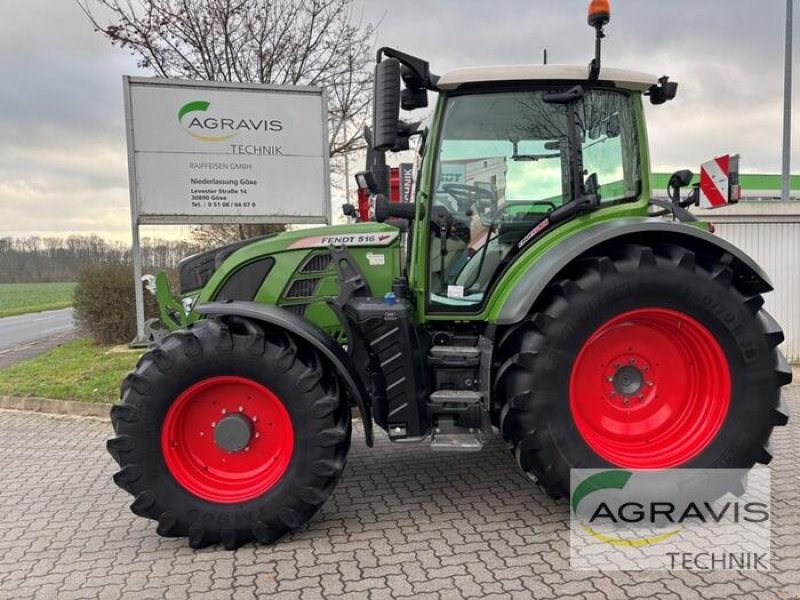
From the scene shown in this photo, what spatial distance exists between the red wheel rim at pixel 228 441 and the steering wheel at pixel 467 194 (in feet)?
4.87

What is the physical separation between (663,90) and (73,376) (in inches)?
289

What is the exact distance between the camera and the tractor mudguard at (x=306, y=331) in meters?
3.13

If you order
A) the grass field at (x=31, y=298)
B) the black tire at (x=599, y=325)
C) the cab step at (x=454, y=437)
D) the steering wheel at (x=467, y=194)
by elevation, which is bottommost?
the grass field at (x=31, y=298)

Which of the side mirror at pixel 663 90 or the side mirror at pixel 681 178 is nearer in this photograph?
the side mirror at pixel 663 90

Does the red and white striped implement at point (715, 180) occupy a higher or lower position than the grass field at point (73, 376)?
higher

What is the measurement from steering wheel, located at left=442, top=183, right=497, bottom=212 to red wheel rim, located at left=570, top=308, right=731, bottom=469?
38.7 inches

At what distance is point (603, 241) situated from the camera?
3.20 m

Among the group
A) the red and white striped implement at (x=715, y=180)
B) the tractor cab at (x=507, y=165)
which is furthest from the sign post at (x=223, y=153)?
the tractor cab at (x=507, y=165)

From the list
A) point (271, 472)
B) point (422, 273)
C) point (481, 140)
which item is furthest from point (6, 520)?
point (481, 140)

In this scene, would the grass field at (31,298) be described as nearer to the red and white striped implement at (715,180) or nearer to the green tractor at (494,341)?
the green tractor at (494,341)

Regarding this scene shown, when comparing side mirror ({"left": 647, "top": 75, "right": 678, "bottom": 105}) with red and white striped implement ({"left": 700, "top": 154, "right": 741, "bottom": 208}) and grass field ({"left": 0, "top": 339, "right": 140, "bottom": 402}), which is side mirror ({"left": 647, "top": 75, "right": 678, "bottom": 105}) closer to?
red and white striped implement ({"left": 700, "top": 154, "right": 741, "bottom": 208})

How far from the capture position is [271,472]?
3211 millimetres

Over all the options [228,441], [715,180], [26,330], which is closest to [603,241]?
[228,441]

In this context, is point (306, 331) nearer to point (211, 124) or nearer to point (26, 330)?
point (211, 124)
